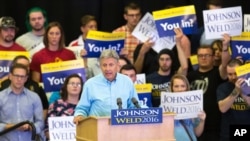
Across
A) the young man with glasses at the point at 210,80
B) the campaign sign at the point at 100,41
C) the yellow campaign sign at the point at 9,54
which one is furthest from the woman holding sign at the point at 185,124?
the yellow campaign sign at the point at 9,54

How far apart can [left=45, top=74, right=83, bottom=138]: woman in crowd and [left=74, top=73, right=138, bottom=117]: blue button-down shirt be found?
151 cm

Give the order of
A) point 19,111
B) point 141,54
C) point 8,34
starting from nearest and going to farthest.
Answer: point 19,111, point 8,34, point 141,54

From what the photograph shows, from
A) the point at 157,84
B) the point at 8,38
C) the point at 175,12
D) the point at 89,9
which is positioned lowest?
the point at 157,84

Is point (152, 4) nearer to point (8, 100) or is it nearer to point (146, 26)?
point (146, 26)

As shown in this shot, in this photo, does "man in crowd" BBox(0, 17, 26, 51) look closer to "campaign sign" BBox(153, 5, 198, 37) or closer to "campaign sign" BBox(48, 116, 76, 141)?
"campaign sign" BBox(48, 116, 76, 141)

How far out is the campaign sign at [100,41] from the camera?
8922 millimetres

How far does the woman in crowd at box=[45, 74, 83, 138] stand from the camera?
8.13 meters

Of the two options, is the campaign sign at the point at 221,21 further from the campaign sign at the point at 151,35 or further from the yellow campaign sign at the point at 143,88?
the yellow campaign sign at the point at 143,88

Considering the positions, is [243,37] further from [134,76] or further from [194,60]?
[134,76]

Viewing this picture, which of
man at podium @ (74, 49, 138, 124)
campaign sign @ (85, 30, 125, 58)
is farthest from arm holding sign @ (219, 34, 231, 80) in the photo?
man at podium @ (74, 49, 138, 124)

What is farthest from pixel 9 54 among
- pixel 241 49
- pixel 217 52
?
pixel 241 49

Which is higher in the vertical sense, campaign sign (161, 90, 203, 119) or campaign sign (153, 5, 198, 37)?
campaign sign (153, 5, 198, 37)

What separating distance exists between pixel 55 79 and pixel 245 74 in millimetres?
2203

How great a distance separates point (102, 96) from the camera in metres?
6.61
